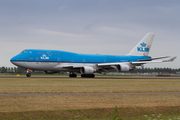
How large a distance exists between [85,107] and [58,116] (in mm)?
2131

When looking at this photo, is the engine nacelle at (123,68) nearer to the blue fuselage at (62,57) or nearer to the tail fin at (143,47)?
the blue fuselage at (62,57)

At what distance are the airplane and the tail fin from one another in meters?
0.56

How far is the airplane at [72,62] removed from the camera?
160 feet

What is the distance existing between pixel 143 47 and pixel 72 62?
2066 cm

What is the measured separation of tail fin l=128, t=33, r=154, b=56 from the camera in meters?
63.9

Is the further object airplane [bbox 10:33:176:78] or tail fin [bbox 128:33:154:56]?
tail fin [bbox 128:33:154:56]

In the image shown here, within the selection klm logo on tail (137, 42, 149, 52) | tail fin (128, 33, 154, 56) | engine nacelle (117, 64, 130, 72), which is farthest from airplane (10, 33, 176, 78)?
klm logo on tail (137, 42, 149, 52)

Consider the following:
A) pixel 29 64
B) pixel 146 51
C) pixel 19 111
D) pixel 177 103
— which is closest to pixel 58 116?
pixel 19 111

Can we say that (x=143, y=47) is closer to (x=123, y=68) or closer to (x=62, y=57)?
(x=123, y=68)

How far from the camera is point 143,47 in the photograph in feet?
212

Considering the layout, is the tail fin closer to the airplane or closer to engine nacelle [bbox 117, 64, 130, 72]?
the airplane

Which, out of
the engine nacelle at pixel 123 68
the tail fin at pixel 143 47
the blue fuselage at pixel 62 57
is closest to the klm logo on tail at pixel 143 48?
the tail fin at pixel 143 47

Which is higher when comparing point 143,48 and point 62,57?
point 143,48

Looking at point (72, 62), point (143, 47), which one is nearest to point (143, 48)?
point (143, 47)
